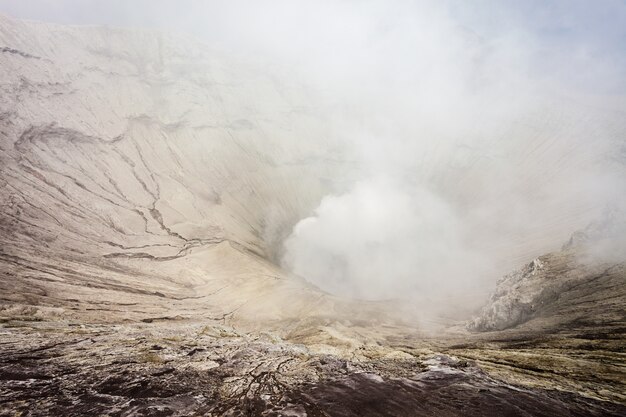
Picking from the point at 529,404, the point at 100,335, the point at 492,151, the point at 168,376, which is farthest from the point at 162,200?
the point at 492,151

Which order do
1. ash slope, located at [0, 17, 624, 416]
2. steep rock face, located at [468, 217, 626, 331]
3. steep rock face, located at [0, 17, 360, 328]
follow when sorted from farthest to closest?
steep rock face, located at [0, 17, 360, 328]
steep rock face, located at [468, 217, 626, 331]
ash slope, located at [0, 17, 624, 416]

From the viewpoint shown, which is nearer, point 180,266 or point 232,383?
point 232,383

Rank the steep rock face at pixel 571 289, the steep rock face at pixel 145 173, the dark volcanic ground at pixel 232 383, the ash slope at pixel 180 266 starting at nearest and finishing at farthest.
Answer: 1. the dark volcanic ground at pixel 232 383
2. the ash slope at pixel 180 266
3. the steep rock face at pixel 571 289
4. the steep rock face at pixel 145 173

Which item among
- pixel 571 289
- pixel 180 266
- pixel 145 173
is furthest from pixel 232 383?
pixel 145 173

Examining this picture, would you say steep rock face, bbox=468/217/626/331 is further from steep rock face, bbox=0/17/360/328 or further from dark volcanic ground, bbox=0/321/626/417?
steep rock face, bbox=0/17/360/328

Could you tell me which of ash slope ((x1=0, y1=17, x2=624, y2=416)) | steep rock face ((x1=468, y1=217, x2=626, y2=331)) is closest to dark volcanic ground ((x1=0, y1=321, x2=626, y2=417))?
ash slope ((x1=0, y1=17, x2=624, y2=416))

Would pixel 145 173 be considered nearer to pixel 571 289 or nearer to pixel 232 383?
pixel 232 383

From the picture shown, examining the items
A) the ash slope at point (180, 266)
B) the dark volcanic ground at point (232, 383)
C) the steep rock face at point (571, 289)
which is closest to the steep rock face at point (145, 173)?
the ash slope at point (180, 266)

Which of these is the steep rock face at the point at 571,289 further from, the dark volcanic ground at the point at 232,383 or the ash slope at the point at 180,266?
the dark volcanic ground at the point at 232,383
